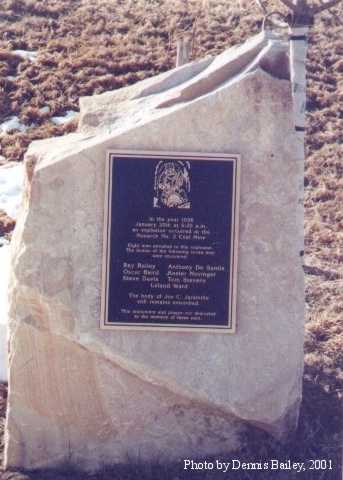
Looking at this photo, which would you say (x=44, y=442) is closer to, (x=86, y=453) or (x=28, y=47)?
(x=86, y=453)

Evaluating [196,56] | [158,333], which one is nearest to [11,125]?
[196,56]

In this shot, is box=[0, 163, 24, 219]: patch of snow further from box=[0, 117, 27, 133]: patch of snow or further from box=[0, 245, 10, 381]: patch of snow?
box=[0, 245, 10, 381]: patch of snow

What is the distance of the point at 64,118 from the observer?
9539mm

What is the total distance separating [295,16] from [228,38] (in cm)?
790

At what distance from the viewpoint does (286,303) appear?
3.82 meters

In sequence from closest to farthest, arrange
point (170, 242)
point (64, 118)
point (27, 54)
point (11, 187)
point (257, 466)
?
point (170, 242)
point (257, 466)
point (11, 187)
point (64, 118)
point (27, 54)

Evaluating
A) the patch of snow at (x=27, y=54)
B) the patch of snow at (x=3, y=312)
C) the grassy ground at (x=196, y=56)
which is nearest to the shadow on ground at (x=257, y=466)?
the grassy ground at (x=196, y=56)

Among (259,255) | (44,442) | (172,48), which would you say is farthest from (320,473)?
(172,48)

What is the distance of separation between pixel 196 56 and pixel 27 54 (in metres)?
2.81

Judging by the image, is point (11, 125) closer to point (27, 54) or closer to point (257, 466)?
point (27, 54)

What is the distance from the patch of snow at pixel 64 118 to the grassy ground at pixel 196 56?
93mm

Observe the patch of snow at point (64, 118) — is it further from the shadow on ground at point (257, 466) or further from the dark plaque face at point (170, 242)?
the shadow on ground at point (257, 466)

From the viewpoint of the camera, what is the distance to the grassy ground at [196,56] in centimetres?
409

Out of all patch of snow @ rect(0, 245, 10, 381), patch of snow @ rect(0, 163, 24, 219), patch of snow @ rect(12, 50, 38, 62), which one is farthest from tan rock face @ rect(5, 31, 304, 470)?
patch of snow @ rect(12, 50, 38, 62)
